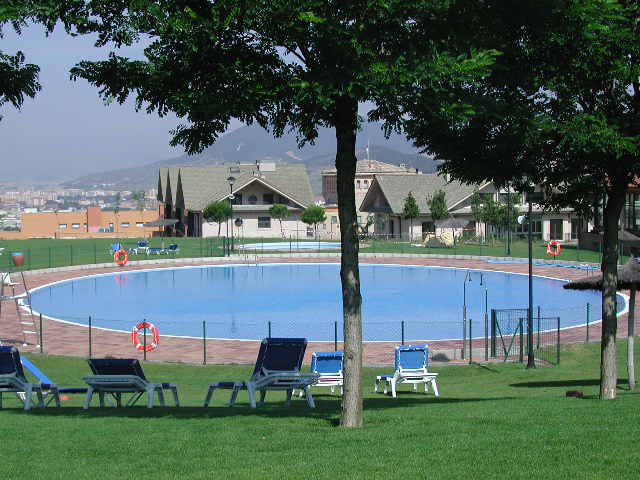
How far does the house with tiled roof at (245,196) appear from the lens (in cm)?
7219

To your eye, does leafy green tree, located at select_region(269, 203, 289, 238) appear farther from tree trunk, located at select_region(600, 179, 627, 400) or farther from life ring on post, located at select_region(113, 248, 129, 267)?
tree trunk, located at select_region(600, 179, 627, 400)

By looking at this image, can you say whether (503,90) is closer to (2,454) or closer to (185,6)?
(185,6)

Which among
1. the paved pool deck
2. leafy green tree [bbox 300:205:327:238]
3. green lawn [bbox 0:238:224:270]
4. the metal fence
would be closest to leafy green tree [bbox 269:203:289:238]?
leafy green tree [bbox 300:205:327:238]

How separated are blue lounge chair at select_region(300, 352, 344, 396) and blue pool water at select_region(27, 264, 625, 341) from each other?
31.1 feet

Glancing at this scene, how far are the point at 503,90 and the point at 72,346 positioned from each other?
1597cm

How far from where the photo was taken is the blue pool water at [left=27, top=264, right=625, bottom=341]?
2848 centimetres

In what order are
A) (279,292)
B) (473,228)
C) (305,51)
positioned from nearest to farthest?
(305,51) → (279,292) → (473,228)

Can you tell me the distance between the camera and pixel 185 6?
28.8 ft

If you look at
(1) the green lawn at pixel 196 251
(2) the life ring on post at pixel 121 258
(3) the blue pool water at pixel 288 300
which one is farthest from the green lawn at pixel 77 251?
(3) the blue pool water at pixel 288 300

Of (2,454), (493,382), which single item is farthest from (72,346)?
(2,454)

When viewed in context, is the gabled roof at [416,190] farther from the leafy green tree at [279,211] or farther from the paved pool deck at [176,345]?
the paved pool deck at [176,345]

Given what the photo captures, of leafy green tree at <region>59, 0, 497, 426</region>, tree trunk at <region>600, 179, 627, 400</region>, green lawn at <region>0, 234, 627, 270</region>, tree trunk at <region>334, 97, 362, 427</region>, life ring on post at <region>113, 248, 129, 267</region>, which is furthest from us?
green lawn at <region>0, 234, 627, 270</region>

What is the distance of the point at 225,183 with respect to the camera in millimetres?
A: 76062

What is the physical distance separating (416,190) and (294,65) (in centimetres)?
6213
